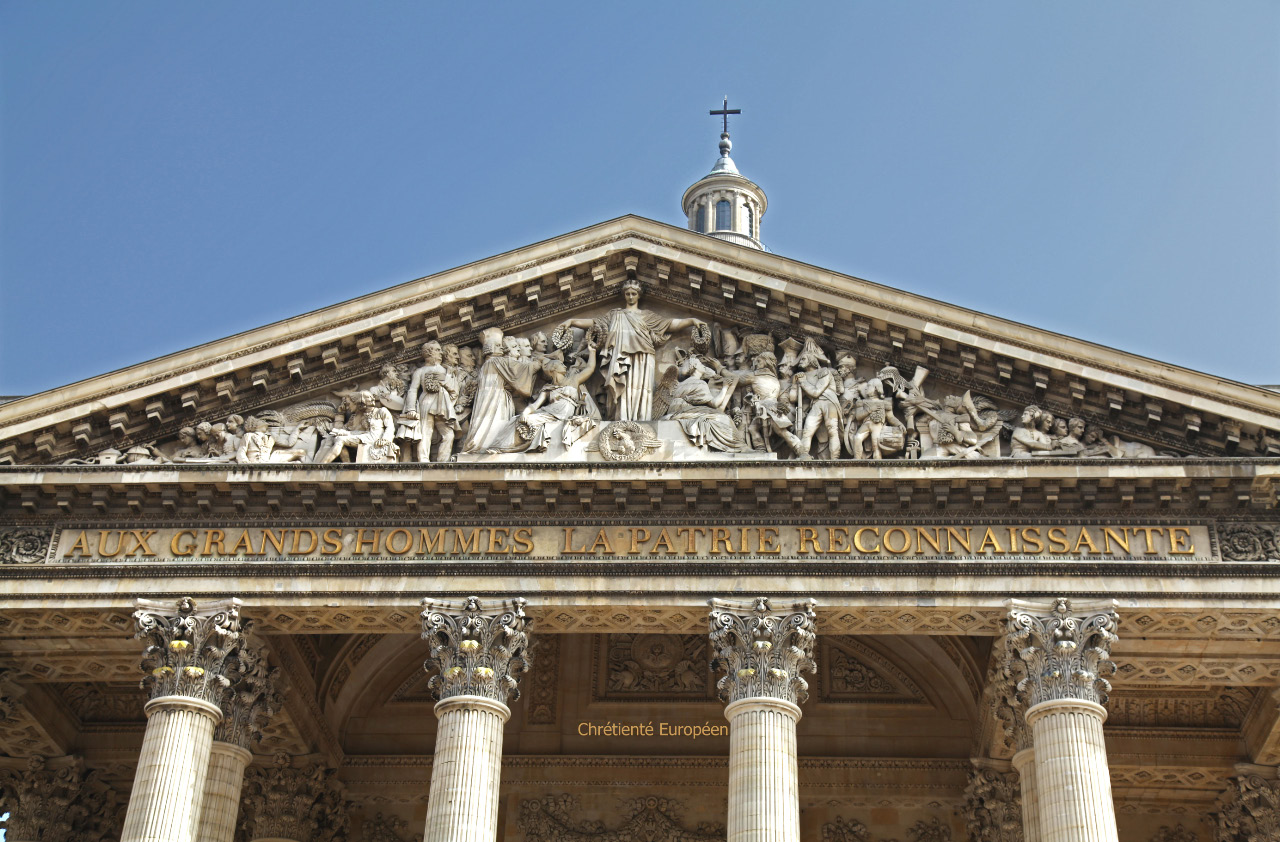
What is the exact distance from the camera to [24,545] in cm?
2434

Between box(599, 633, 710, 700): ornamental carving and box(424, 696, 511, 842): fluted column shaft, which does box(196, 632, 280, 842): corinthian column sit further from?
box(599, 633, 710, 700): ornamental carving

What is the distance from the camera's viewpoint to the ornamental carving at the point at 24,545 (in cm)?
2422

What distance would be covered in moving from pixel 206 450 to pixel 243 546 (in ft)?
6.53

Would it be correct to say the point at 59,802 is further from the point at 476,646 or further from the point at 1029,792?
the point at 1029,792

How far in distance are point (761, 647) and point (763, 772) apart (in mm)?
1741

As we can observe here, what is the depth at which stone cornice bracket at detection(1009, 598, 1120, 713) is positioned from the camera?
869 inches

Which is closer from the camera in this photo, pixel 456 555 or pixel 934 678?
pixel 456 555

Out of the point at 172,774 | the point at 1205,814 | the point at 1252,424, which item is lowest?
the point at 172,774

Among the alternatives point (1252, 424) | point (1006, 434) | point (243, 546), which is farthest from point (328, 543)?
point (1252, 424)

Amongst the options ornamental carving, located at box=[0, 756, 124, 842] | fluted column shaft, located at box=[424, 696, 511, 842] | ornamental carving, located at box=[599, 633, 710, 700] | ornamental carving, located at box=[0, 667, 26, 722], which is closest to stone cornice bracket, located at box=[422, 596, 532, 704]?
fluted column shaft, located at box=[424, 696, 511, 842]

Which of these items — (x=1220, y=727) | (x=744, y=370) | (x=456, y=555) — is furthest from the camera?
(x=1220, y=727)

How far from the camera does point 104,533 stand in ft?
80.0

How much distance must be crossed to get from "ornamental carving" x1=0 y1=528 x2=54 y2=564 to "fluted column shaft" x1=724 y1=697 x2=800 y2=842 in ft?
33.8

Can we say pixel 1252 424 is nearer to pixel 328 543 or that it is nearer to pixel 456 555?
pixel 456 555
